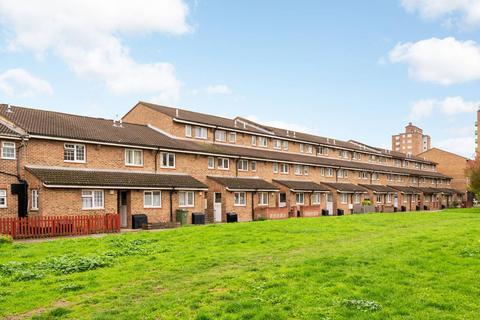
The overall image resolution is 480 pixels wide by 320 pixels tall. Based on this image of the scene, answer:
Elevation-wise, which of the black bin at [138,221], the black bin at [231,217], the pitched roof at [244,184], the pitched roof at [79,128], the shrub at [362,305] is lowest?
the black bin at [231,217]

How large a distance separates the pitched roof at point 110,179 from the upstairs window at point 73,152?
87 cm

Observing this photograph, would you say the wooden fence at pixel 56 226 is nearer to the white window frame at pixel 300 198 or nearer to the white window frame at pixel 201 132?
the white window frame at pixel 201 132

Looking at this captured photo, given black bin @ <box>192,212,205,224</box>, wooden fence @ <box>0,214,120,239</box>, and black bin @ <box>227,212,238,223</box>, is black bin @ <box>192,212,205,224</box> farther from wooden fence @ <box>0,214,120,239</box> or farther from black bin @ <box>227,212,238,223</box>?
wooden fence @ <box>0,214,120,239</box>

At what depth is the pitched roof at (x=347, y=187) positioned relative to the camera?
2117 inches

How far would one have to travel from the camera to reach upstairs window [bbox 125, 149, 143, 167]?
108 feet

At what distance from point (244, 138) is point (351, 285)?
3913 centimetres

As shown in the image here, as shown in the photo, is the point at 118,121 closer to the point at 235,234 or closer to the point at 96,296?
the point at 235,234

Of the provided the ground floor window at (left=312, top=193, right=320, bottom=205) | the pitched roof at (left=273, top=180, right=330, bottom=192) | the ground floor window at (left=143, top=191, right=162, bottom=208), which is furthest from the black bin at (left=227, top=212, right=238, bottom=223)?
the ground floor window at (left=312, top=193, right=320, bottom=205)

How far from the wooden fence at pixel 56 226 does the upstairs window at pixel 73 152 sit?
603 centimetres

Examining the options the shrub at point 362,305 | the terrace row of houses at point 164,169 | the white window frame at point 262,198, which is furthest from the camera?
the white window frame at point 262,198

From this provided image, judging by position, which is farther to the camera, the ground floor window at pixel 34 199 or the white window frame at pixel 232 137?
the white window frame at pixel 232 137

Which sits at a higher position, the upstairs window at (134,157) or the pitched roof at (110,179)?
the upstairs window at (134,157)

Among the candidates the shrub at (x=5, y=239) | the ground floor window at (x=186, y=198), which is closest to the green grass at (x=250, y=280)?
the shrub at (x=5, y=239)

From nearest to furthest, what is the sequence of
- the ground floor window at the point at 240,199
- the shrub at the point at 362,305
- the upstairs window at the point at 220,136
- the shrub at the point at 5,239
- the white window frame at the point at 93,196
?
the shrub at the point at 362,305
the shrub at the point at 5,239
the white window frame at the point at 93,196
the ground floor window at the point at 240,199
the upstairs window at the point at 220,136
